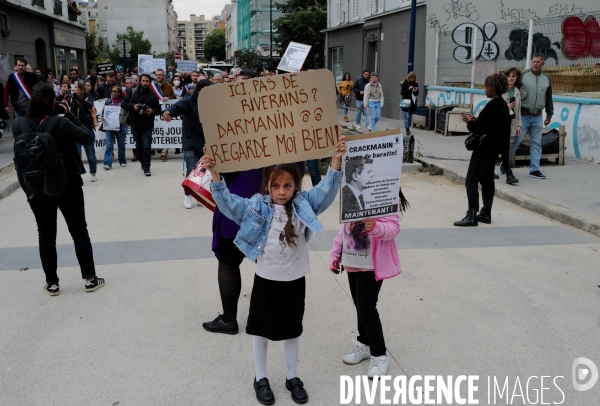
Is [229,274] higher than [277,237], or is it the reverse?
[277,237]

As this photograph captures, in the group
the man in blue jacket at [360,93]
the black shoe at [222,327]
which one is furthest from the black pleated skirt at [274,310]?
the man in blue jacket at [360,93]

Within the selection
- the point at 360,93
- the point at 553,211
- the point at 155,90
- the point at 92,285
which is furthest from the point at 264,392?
the point at 360,93

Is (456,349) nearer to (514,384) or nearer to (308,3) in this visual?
(514,384)

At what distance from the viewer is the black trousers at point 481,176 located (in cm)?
711

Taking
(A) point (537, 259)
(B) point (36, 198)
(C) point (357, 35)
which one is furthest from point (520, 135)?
(C) point (357, 35)

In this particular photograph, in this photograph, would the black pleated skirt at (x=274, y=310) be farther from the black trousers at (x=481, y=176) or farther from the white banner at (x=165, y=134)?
the white banner at (x=165, y=134)

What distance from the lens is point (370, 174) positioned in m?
3.32

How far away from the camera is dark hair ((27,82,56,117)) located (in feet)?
15.4

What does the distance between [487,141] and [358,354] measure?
4.05 metres

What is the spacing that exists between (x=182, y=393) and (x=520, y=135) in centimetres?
785

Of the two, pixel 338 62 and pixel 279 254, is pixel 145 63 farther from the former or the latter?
pixel 279 254

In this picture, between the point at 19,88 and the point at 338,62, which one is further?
the point at 338,62

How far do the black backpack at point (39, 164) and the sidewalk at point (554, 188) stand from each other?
19.0 ft

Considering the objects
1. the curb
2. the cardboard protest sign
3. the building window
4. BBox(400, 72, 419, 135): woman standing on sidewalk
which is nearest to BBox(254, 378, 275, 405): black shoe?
the cardboard protest sign
